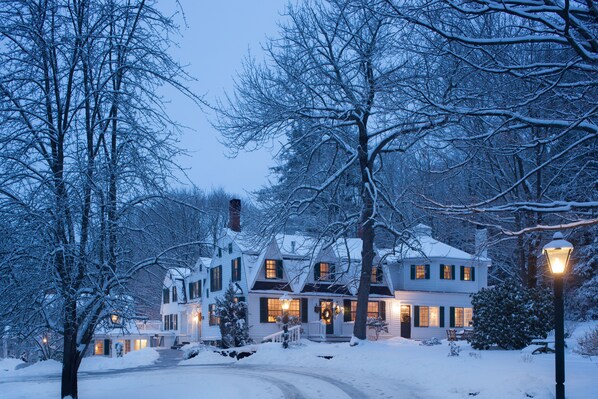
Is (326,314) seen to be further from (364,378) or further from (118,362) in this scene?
(364,378)

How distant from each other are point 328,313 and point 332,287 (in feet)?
7.99

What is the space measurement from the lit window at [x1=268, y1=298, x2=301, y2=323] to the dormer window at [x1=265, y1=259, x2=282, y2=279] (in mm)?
1455

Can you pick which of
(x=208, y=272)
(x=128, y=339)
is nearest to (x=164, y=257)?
(x=208, y=272)

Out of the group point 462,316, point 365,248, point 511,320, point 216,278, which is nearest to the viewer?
point 511,320

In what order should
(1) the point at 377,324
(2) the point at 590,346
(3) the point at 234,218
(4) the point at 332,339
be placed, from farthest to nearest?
(3) the point at 234,218
(1) the point at 377,324
(4) the point at 332,339
(2) the point at 590,346

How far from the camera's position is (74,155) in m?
11.1

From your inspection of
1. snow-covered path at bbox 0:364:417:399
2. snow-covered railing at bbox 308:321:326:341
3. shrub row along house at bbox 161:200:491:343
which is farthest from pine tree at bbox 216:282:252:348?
snow-covered path at bbox 0:364:417:399

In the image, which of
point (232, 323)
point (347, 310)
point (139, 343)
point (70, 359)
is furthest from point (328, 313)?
point (70, 359)

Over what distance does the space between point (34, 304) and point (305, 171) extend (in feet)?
52.2

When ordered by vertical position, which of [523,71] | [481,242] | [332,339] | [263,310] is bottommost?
[332,339]

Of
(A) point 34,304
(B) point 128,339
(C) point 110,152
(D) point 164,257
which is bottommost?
(B) point 128,339

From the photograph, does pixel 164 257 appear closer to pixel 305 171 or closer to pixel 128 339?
pixel 305 171

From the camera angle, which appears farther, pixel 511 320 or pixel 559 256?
pixel 511 320

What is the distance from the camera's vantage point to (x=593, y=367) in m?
14.3
